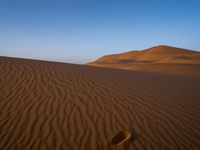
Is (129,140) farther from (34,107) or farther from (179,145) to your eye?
(34,107)

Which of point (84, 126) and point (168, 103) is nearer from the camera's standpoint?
point (84, 126)

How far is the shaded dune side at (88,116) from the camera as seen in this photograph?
3920 millimetres

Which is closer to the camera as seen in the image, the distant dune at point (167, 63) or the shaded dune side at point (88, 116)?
the shaded dune side at point (88, 116)

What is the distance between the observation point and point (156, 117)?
5.10 meters

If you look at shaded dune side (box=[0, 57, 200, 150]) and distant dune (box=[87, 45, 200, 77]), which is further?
distant dune (box=[87, 45, 200, 77])

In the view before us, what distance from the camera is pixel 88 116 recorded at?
15.9ft

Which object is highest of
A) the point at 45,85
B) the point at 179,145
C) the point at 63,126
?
the point at 45,85

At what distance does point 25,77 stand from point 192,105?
21.0ft

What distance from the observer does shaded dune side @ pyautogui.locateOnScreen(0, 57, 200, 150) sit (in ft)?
12.9

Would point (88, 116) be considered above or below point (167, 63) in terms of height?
above

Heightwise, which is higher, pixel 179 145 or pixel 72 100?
pixel 72 100

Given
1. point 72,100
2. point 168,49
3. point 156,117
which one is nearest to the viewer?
point 156,117

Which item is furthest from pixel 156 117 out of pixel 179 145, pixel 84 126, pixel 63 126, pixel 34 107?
pixel 34 107

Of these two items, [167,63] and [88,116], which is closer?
[88,116]
